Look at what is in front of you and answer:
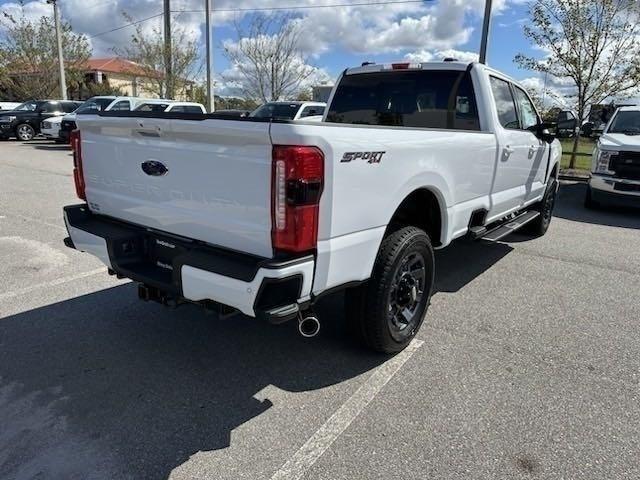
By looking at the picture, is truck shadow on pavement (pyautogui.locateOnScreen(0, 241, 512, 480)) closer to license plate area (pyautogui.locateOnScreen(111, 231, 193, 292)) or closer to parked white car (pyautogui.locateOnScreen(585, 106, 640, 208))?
license plate area (pyautogui.locateOnScreen(111, 231, 193, 292))

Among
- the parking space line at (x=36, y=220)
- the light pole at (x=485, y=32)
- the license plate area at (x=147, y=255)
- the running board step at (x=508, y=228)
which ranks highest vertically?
the light pole at (x=485, y=32)

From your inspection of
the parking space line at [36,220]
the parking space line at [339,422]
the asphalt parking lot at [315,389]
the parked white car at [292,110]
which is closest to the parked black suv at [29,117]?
the parked white car at [292,110]

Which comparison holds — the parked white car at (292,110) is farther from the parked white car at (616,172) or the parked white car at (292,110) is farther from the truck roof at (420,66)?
the truck roof at (420,66)

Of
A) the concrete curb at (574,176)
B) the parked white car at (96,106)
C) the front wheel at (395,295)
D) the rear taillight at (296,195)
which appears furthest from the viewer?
the parked white car at (96,106)

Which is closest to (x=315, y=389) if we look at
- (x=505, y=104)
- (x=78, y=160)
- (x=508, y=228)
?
(x=78, y=160)

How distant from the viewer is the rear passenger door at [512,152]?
4861mm

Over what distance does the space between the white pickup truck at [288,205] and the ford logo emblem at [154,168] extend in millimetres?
10

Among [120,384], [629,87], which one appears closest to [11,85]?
[629,87]

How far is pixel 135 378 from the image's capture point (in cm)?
326

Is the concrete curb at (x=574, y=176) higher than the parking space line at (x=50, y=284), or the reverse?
the concrete curb at (x=574, y=176)

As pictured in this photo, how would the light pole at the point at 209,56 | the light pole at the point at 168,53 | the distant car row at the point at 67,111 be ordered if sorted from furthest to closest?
the light pole at the point at 168,53 → the light pole at the point at 209,56 → the distant car row at the point at 67,111

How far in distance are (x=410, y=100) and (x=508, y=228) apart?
167cm

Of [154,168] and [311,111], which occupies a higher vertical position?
[311,111]

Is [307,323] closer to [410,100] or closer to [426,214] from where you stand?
[426,214]
